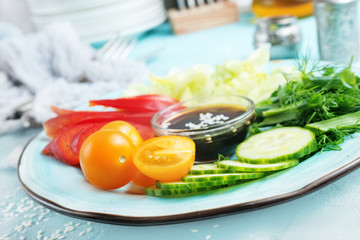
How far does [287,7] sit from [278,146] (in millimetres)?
2162

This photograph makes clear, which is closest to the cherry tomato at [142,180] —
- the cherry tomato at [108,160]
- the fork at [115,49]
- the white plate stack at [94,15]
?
the cherry tomato at [108,160]

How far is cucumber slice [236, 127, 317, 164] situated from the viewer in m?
1.02

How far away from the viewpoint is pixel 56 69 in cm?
214

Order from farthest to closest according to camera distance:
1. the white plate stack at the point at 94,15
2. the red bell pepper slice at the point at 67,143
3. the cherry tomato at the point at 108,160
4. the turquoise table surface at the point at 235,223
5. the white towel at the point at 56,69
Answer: the white plate stack at the point at 94,15 → the white towel at the point at 56,69 → the red bell pepper slice at the point at 67,143 → the cherry tomato at the point at 108,160 → the turquoise table surface at the point at 235,223

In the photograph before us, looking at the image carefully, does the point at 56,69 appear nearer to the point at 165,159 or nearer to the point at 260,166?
the point at 165,159

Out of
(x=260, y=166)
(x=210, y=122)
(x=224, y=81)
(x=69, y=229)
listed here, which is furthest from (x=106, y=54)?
(x=260, y=166)

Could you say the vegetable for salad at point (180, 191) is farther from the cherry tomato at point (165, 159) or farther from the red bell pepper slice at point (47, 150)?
the red bell pepper slice at point (47, 150)

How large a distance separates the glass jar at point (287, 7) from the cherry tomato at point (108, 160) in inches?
87.1

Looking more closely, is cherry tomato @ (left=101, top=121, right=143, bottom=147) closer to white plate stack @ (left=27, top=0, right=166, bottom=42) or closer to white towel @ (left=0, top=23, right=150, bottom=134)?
white towel @ (left=0, top=23, right=150, bottom=134)

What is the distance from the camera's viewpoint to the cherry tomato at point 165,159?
39.9 inches

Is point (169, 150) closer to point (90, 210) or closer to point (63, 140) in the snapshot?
point (90, 210)

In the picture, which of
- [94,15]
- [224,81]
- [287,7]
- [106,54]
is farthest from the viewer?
[287,7]

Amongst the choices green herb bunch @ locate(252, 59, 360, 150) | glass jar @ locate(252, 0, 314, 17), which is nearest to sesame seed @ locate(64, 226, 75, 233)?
green herb bunch @ locate(252, 59, 360, 150)

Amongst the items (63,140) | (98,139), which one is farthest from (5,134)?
(98,139)
